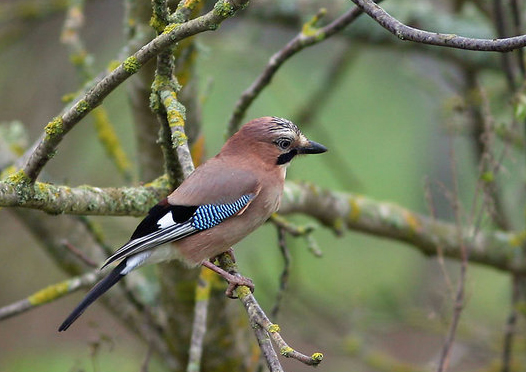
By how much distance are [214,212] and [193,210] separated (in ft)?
0.37

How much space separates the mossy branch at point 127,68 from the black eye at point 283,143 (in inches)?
56.9

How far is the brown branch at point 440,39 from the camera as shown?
6.42 ft

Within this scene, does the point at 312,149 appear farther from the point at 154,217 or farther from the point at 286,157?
the point at 154,217

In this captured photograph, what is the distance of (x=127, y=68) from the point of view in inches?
99.0

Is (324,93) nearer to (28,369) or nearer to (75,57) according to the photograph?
(75,57)

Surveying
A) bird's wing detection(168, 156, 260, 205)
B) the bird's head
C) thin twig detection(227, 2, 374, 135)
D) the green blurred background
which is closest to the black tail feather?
bird's wing detection(168, 156, 260, 205)

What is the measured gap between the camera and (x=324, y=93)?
6.09 m

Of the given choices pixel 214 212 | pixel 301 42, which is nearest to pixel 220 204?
pixel 214 212

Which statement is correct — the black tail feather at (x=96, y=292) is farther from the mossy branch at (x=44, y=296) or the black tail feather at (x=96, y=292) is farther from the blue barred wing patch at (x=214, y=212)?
the mossy branch at (x=44, y=296)

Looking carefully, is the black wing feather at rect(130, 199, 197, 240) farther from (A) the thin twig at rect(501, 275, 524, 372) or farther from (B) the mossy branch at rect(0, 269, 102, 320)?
(A) the thin twig at rect(501, 275, 524, 372)

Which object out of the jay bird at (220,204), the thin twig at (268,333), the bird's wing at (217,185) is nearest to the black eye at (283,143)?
the jay bird at (220,204)

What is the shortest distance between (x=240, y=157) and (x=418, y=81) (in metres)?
3.38

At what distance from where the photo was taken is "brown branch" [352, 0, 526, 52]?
1.96 metres

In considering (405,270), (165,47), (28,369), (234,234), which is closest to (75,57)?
(234,234)
